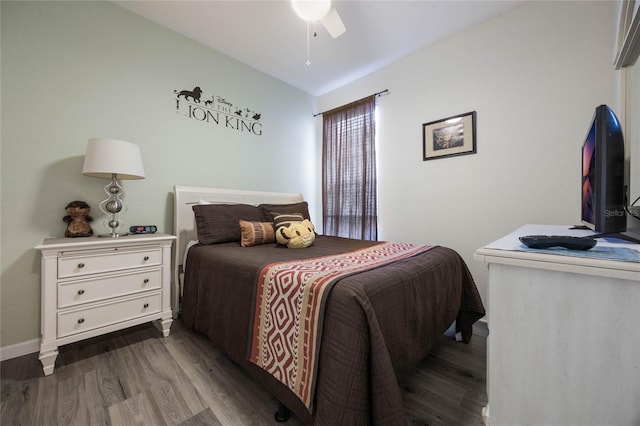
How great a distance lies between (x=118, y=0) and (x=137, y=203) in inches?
64.8

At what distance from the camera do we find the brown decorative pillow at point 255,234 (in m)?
2.01

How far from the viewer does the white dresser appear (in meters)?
0.52

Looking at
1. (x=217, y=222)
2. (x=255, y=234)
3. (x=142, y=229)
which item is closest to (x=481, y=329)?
(x=255, y=234)

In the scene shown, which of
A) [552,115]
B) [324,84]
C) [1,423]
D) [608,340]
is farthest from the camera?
[324,84]

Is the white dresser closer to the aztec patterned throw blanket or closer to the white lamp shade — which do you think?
the aztec patterned throw blanket

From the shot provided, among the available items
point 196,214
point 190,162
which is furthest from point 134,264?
point 190,162

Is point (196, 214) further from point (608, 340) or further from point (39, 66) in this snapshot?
point (608, 340)

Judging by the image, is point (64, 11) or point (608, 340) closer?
point (608, 340)

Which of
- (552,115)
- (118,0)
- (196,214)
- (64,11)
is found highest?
(118,0)

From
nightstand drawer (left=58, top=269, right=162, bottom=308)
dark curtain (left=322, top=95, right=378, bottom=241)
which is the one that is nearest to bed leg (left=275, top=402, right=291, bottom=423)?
nightstand drawer (left=58, top=269, right=162, bottom=308)

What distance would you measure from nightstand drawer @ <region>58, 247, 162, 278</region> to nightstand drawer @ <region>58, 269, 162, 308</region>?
0.06 meters

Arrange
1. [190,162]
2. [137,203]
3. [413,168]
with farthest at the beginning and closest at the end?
[413,168] → [190,162] → [137,203]

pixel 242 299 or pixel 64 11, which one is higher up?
pixel 64 11

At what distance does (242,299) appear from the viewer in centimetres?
135
